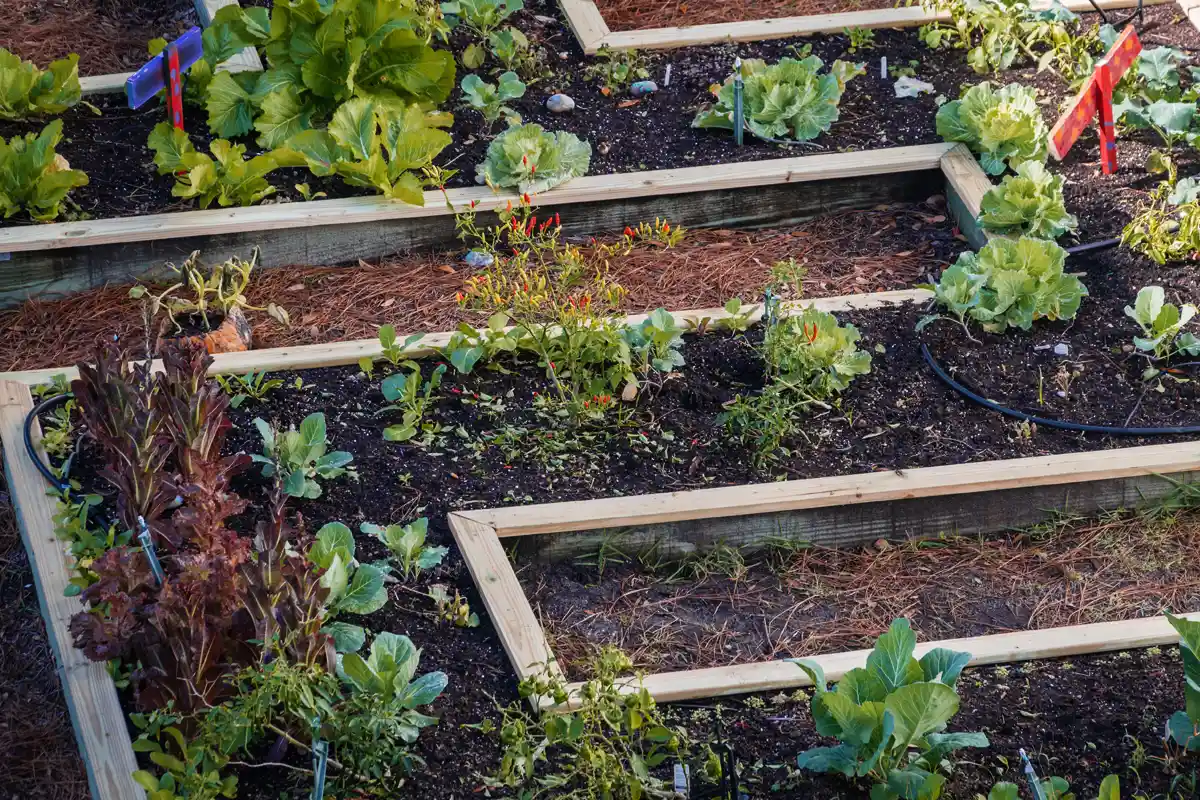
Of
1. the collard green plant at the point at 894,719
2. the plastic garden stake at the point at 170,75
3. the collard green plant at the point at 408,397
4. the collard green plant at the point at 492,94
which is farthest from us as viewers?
the collard green plant at the point at 492,94

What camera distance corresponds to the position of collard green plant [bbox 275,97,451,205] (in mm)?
4270

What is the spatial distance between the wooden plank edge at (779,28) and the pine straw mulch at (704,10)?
7.8 inches

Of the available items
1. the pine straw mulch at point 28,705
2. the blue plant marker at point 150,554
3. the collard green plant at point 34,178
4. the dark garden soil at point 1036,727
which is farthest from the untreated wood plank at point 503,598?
the collard green plant at point 34,178

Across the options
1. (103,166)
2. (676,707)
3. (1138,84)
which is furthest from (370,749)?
(1138,84)

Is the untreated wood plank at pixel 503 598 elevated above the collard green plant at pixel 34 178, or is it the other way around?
the collard green plant at pixel 34 178

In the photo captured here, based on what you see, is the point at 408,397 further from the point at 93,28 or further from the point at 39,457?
the point at 93,28

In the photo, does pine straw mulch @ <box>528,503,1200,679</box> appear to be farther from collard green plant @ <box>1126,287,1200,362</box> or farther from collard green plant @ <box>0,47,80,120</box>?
collard green plant @ <box>0,47,80,120</box>

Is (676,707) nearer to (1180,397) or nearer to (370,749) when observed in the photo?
(370,749)

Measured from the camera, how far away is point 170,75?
4379 mm

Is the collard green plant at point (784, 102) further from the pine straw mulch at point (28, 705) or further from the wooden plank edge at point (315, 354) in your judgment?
the pine straw mulch at point (28, 705)

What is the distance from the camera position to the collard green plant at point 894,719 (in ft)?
8.13

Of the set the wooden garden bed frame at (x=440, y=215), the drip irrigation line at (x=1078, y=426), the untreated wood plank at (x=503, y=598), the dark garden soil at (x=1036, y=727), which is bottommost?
the dark garden soil at (x=1036, y=727)

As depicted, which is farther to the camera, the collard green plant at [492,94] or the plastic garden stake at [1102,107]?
the collard green plant at [492,94]

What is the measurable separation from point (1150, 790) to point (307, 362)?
7.75 feet
